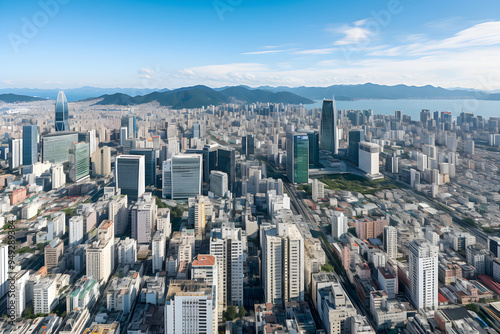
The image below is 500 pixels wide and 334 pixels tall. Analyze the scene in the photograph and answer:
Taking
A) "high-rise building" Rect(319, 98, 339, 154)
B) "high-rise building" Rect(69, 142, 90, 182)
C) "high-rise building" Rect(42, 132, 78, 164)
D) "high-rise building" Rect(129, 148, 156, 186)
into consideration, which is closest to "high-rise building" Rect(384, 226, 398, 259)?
"high-rise building" Rect(129, 148, 156, 186)

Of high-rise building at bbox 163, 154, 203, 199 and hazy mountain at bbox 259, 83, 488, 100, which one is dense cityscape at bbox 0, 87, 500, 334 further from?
hazy mountain at bbox 259, 83, 488, 100

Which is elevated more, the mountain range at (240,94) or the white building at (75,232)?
the mountain range at (240,94)

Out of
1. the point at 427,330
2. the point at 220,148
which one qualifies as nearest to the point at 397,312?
the point at 427,330

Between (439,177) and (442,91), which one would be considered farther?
(442,91)

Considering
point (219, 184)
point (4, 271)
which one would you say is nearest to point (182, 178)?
point (219, 184)

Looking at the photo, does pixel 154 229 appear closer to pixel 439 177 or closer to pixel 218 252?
pixel 218 252

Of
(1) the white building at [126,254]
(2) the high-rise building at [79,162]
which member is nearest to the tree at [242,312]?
(1) the white building at [126,254]

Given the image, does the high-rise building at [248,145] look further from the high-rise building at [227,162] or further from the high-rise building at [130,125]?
the high-rise building at [130,125]
